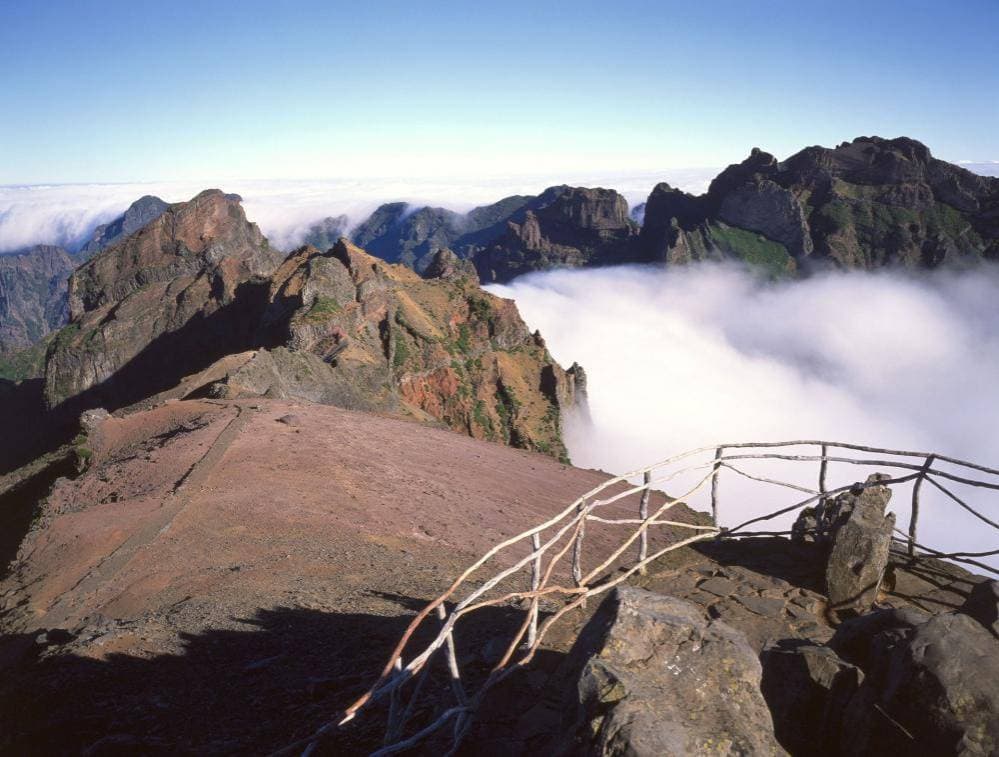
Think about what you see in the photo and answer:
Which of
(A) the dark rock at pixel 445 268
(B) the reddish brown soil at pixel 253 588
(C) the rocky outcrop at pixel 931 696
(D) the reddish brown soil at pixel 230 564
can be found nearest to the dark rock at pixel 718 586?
(B) the reddish brown soil at pixel 253 588

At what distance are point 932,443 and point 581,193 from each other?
4342 inches

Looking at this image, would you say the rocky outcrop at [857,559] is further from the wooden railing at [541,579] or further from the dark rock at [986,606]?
the dark rock at [986,606]

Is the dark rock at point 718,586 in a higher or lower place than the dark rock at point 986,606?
lower

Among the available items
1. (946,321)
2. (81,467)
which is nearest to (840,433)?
(946,321)

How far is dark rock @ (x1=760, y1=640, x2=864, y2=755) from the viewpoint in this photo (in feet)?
14.3

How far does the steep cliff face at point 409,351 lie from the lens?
33.2 meters

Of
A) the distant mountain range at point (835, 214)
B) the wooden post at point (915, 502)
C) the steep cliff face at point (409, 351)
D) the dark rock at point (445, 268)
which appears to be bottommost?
the steep cliff face at point (409, 351)

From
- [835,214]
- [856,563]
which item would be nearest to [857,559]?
[856,563]

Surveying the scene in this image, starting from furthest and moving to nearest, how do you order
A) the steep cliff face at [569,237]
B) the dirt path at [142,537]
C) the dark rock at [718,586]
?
the steep cliff face at [569,237] < the dirt path at [142,537] < the dark rock at [718,586]

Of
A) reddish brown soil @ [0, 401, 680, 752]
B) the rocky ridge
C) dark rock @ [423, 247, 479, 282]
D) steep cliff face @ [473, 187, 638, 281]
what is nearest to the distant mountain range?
steep cliff face @ [473, 187, 638, 281]

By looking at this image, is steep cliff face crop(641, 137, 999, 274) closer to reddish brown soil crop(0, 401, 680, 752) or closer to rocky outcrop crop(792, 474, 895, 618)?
reddish brown soil crop(0, 401, 680, 752)

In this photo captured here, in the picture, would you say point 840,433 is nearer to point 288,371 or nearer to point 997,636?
point 288,371

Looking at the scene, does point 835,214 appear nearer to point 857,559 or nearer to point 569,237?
point 569,237

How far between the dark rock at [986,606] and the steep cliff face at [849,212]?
146m
